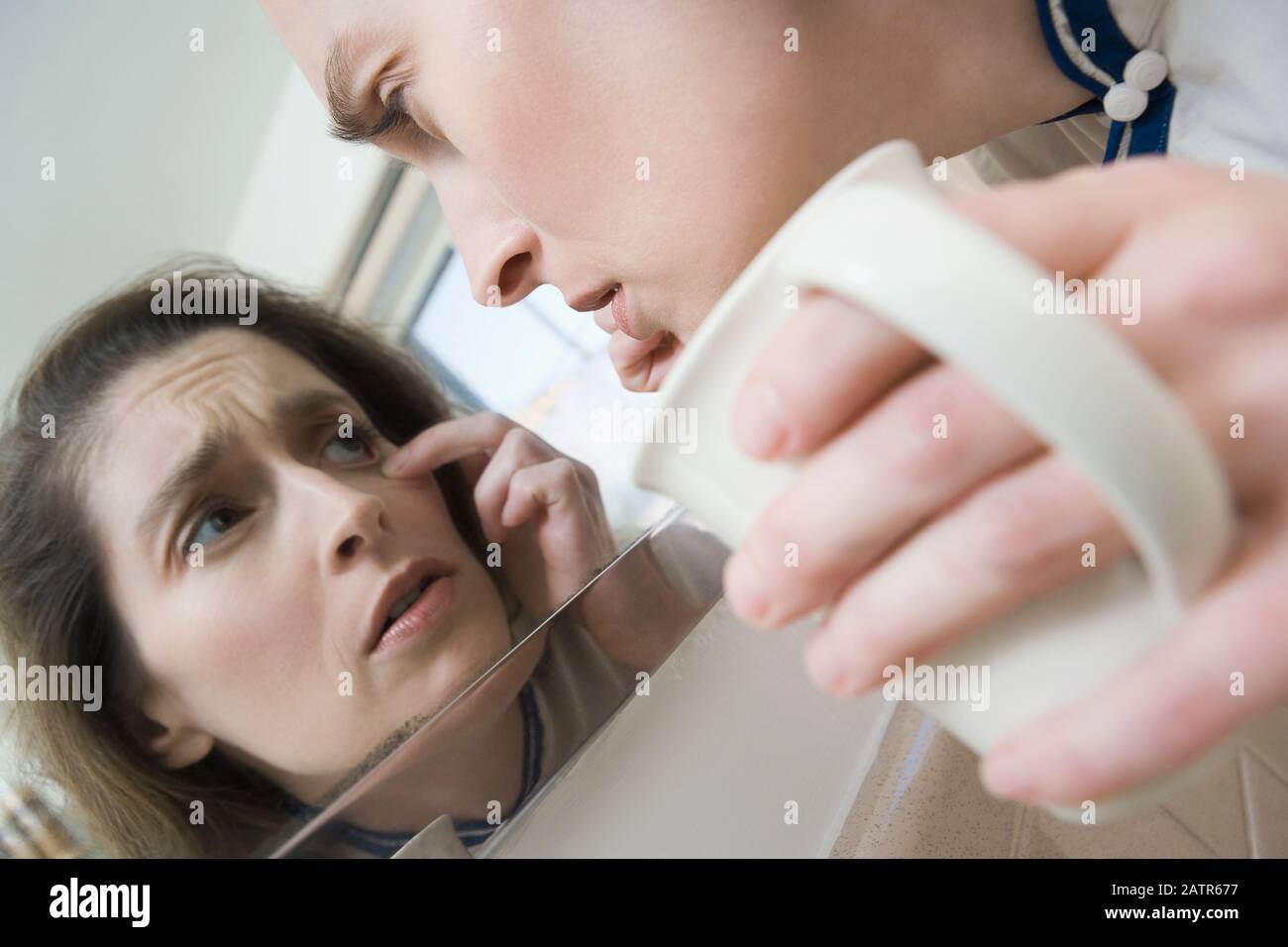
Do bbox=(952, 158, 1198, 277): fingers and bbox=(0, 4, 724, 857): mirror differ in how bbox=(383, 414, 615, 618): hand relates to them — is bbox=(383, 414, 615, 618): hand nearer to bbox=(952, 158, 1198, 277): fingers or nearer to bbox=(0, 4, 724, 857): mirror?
bbox=(0, 4, 724, 857): mirror

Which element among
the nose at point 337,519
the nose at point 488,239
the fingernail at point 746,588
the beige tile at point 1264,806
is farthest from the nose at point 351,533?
the beige tile at point 1264,806

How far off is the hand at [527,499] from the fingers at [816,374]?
0.23m

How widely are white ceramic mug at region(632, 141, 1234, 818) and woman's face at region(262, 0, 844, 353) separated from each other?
192mm

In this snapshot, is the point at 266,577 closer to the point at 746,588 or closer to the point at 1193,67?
the point at 746,588

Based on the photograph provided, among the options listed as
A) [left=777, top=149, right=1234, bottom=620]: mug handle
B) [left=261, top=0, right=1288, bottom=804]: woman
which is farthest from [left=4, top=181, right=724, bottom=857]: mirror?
[left=777, top=149, right=1234, bottom=620]: mug handle

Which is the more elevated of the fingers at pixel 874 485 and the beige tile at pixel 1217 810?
the fingers at pixel 874 485

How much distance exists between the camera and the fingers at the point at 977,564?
0.12 meters

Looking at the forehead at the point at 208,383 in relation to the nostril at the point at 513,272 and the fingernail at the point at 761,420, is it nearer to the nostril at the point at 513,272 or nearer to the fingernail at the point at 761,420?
the nostril at the point at 513,272

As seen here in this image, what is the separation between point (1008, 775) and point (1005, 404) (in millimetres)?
57

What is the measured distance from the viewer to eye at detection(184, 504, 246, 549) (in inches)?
13.2

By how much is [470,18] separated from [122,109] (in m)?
0.36

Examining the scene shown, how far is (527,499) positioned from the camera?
404 millimetres
